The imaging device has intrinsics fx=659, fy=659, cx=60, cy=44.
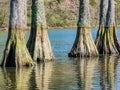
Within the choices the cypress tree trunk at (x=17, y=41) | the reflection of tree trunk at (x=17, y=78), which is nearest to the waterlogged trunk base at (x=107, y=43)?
the cypress tree trunk at (x=17, y=41)

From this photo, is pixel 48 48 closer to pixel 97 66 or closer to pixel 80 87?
pixel 97 66

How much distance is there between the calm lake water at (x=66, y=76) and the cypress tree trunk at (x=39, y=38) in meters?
0.73

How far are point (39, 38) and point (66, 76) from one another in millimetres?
7343

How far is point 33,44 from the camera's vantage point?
4066cm

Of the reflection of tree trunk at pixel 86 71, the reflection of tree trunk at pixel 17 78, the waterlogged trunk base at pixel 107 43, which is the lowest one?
the reflection of tree trunk at pixel 86 71

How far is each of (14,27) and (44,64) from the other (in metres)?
3.67

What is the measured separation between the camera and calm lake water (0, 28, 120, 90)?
29828 millimetres

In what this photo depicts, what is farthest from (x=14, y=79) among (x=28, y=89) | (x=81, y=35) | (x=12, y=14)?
(x=81, y=35)

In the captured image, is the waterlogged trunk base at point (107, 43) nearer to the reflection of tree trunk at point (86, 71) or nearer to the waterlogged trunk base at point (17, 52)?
the reflection of tree trunk at point (86, 71)

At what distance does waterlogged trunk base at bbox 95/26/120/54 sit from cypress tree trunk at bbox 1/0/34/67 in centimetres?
1080

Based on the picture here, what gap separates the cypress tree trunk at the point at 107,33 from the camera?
4762 cm

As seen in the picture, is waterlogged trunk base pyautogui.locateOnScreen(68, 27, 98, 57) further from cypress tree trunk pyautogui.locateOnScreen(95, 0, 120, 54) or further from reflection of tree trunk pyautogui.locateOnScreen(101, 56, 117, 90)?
cypress tree trunk pyautogui.locateOnScreen(95, 0, 120, 54)

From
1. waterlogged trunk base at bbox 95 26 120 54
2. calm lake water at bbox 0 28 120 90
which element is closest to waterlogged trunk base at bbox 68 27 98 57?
calm lake water at bbox 0 28 120 90

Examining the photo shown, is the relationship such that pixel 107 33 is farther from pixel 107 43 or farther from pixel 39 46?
pixel 39 46
